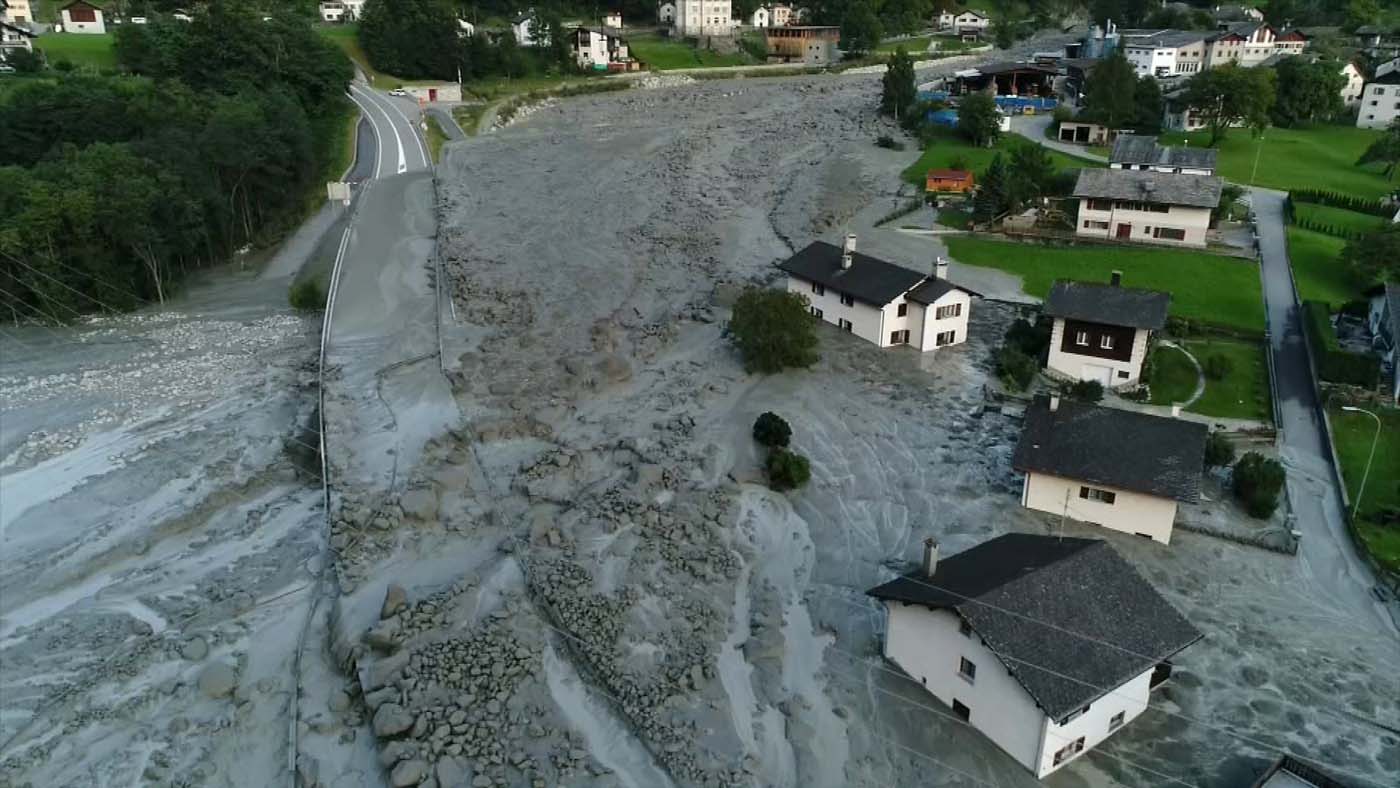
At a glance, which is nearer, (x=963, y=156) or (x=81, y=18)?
(x=963, y=156)

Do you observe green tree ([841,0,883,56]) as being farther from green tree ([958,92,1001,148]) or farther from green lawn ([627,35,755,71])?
green tree ([958,92,1001,148])

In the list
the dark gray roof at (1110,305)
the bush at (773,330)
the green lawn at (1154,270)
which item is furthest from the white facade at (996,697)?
the green lawn at (1154,270)

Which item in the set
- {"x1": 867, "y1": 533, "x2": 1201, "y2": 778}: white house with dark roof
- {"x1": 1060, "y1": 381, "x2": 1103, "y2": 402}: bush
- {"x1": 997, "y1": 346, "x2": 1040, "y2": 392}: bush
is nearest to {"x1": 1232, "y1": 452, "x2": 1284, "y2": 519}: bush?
{"x1": 1060, "y1": 381, "x2": 1103, "y2": 402}: bush

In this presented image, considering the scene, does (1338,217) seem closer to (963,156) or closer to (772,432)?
(963,156)

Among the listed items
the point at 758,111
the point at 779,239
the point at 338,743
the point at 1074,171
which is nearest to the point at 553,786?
the point at 338,743

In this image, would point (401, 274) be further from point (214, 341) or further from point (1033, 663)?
point (1033, 663)

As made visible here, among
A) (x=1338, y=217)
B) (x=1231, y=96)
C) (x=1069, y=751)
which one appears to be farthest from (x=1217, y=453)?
(x=1231, y=96)
